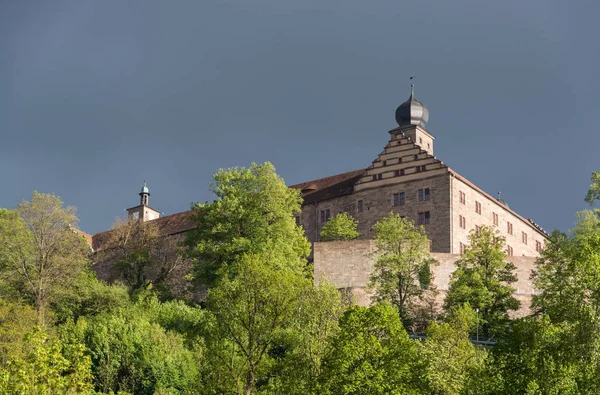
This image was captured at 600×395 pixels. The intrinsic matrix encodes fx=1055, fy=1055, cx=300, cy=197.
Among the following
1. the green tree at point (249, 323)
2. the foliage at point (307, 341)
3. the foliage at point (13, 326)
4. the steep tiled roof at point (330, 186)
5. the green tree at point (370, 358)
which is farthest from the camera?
the steep tiled roof at point (330, 186)

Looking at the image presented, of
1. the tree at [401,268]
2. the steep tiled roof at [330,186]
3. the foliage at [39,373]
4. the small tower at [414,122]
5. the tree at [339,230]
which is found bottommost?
the foliage at [39,373]

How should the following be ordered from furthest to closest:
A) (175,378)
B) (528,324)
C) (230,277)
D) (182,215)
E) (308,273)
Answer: (182,215) → (308,273) → (230,277) → (175,378) → (528,324)

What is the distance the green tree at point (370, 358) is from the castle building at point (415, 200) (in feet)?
103

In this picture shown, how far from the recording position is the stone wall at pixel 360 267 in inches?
2474

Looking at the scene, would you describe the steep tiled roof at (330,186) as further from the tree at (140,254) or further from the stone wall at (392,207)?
the tree at (140,254)

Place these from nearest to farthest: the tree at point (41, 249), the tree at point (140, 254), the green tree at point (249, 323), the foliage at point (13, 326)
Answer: the green tree at point (249, 323) < the foliage at point (13, 326) < the tree at point (41, 249) < the tree at point (140, 254)

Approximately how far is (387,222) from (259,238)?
8.46m

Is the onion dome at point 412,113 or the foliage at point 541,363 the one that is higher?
the onion dome at point 412,113

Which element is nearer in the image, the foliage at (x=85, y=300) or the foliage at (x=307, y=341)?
the foliage at (x=307, y=341)

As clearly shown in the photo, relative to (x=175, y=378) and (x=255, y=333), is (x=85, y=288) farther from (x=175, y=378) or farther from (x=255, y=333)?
(x=255, y=333)

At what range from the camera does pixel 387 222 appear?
66.4 meters

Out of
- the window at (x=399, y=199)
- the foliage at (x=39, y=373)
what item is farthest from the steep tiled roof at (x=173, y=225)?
the foliage at (x=39, y=373)

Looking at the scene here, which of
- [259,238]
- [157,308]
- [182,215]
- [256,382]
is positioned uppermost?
[182,215]

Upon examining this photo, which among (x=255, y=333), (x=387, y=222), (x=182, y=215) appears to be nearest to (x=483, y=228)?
(x=387, y=222)
